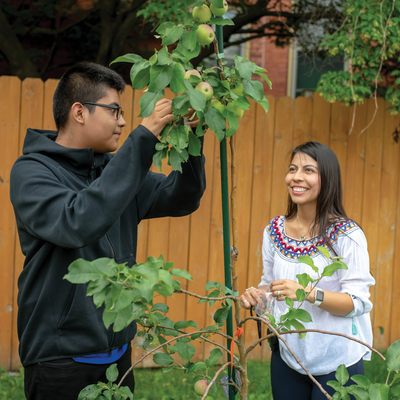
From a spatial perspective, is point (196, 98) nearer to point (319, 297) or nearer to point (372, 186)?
point (319, 297)

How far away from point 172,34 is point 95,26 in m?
4.98

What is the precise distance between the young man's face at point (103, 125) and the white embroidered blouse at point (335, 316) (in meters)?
0.90

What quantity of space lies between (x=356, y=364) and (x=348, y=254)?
1.47 feet

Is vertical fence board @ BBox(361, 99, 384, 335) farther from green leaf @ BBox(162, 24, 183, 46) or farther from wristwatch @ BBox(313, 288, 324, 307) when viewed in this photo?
green leaf @ BBox(162, 24, 183, 46)

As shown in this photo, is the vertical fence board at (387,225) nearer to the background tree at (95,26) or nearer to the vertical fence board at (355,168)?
the vertical fence board at (355,168)

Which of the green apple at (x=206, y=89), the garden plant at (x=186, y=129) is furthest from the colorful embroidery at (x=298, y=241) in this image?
the green apple at (x=206, y=89)

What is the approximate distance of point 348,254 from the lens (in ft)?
5.60

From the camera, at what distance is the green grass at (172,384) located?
284cm

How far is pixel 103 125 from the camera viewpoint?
1.52m

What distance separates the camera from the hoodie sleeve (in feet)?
3.77

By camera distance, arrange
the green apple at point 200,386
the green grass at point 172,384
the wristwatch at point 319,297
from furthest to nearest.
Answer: the green grass at point 172,384 < the wristwatch at point 319,297 < the green apple at point 200,386

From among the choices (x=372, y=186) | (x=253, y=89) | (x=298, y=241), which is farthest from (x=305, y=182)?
(x=372, y=186)

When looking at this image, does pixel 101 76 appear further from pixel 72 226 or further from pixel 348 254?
pixel 348 254

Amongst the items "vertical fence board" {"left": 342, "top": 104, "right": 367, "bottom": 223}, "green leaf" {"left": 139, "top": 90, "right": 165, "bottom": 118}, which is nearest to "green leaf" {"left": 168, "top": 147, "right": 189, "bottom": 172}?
"green leaf" {"left": 139, "top": 90, "right": 165, "bottom": 118}
